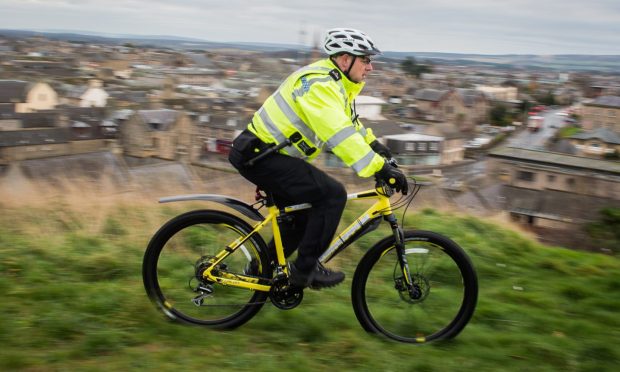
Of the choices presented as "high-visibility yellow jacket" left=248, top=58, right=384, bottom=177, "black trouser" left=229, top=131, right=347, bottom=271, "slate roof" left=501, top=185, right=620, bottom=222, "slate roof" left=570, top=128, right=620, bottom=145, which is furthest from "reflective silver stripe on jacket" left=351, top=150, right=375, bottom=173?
"slate roof" left=570, top=128, right=620, bottom=145

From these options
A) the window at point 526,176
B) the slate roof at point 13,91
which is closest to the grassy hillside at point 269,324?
the window at point 526,176

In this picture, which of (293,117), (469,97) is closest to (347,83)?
(293,117)

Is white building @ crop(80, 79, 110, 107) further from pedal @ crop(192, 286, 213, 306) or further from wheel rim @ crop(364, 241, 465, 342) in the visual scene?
wheel rim @ crop(364, 241, 465, 342)

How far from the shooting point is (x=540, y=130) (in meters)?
42.1

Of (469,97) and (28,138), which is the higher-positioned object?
(28,138)

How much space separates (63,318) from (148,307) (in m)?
0.61

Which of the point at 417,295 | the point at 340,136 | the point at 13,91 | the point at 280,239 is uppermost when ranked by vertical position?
the point at 340,136

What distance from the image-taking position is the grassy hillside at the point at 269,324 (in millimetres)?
3807

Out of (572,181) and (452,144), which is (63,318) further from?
(452,144)

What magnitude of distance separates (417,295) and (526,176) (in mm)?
10186

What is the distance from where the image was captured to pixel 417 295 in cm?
439

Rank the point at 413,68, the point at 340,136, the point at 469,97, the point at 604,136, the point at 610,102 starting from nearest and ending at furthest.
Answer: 1. the point at 340,136
2. the point at 604,136
3. the point at 610,102
4. the point at 469,97
5. the point at 413,68

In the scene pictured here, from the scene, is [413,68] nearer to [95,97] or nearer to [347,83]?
[95,97]

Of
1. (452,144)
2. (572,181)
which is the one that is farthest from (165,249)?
(452,144)
